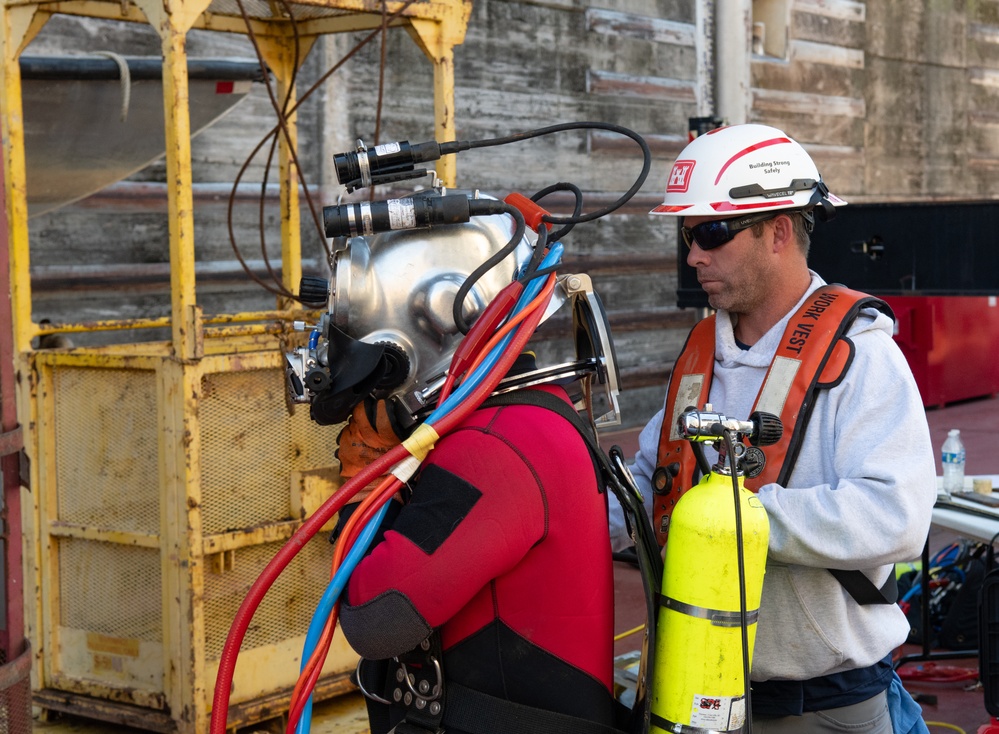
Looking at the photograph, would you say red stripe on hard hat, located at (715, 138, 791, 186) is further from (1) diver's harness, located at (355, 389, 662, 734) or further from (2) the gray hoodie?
(1) diver's harness, located at (355, 389, 662, 734)

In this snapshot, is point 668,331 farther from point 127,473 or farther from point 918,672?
point 127,473

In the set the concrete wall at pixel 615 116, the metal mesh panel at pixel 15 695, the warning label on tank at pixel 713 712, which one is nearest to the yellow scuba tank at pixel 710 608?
the warning label on tank at pixel 713 712

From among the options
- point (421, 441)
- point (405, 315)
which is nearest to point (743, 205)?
point (405, 315)

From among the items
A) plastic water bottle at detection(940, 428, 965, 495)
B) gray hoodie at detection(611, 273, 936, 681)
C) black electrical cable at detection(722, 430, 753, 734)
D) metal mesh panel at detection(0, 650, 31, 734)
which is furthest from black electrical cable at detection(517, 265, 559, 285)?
plastic water bottle at detection(940, 428, 965, 495)

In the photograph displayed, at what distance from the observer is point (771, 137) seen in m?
2.58

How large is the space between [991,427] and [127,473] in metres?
8.77

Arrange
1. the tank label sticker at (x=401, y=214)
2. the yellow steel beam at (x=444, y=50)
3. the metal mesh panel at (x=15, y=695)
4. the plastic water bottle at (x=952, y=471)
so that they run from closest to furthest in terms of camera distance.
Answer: the tank label sticker at (x=401, y=214) → the metal mesh panel at (x=15, y=695) → the yellow steel beam at (x=444, y=50) → the plastic water bottle at (x=952, y=471)

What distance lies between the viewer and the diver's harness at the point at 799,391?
7.68 ft

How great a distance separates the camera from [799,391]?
235 centimetres

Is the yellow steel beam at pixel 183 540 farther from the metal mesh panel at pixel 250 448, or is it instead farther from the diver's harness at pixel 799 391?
the diver's harness at pixel 799 391

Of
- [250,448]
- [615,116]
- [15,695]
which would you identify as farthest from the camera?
[615,116]

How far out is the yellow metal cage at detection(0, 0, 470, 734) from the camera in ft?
13.5

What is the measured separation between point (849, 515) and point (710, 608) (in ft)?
1.16

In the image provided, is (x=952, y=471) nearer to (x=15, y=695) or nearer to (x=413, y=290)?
(x=413, y=290)
